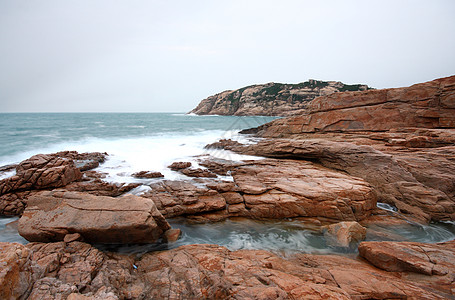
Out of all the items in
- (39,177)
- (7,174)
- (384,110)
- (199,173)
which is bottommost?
(199,173)

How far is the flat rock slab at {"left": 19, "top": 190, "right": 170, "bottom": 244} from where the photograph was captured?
388 cm

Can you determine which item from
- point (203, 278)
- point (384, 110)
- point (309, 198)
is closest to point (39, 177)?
point (203, 278)

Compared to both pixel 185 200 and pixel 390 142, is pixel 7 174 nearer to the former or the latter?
pixel 185 200

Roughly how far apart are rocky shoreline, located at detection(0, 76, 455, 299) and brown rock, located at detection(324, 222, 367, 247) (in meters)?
0.03

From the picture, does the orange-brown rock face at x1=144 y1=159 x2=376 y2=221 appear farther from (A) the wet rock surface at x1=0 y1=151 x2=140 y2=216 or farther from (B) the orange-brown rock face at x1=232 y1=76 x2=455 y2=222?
(A) the wet rock surface at x1=0 y1=151 x2=140 y2=216

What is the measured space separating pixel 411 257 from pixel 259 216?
11.4 ft

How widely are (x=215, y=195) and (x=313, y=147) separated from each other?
19.2ft

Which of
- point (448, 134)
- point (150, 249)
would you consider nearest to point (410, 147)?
point (448, 134)

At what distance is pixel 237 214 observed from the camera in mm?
6234

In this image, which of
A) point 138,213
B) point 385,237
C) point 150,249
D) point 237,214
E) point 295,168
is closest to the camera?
point 138,213

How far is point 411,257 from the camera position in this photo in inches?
150

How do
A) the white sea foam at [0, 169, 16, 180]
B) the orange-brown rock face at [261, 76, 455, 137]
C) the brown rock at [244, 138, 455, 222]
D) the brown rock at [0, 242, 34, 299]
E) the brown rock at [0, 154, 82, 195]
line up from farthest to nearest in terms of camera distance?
1. the orange-brown rock face at [261, 76, 455, 137]
2. the white sea foam at [0, 169, 16, 180]
3. the brown rock at [0, 154, 82, 195]
4. the brown rock at [244, 138, 455, 222]
5. the brown rock at [0, 242, 34, 299]

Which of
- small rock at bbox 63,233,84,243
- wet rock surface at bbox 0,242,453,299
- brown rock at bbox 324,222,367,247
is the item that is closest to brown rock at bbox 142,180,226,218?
wet rock surface at bbox 0,242,453,299

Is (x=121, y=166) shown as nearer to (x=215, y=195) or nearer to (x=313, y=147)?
(x=215, y=195)
